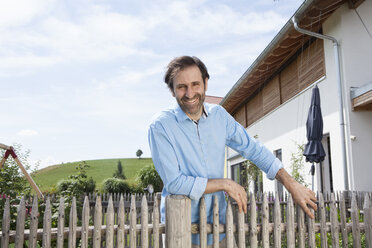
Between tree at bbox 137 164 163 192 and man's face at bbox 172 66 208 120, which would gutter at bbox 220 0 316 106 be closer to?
man's face at bbox 172 66 208 120

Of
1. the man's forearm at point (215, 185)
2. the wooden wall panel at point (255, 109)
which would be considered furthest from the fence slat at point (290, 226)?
the wooden wall panel at point (255, 109)

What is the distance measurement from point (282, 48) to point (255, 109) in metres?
4.94

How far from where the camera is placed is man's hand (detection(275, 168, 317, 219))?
6.90ft

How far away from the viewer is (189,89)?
1927 millimetres

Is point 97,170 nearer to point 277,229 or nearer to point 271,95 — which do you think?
point 271,95

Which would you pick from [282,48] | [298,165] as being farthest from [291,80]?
[298,165]

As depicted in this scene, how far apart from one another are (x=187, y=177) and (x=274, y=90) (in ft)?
36.0

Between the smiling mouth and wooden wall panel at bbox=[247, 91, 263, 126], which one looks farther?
wooden wall panel at bbox=[247, 91, 263, 126]

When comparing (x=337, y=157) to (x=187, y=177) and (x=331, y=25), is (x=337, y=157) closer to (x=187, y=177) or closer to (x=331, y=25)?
(x=331, y=25)

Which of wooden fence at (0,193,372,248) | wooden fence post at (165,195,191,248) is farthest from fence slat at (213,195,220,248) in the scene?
wooden fence post at (165,195,191,248)

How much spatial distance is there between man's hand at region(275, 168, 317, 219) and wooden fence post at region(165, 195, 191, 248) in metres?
0.58

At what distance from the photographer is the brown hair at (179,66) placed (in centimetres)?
195

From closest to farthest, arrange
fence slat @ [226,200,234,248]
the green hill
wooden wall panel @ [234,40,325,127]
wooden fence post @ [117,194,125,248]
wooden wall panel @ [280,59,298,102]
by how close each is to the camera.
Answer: fence slat @ [226,200,234,248]
wooden fence post @ [117,194,125,248]
wooden wall panel @ [234,40,325,127]
wooden wall panel @ [280,59,298,102]
the green hill

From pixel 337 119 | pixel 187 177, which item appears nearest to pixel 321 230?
pixel 187 177
